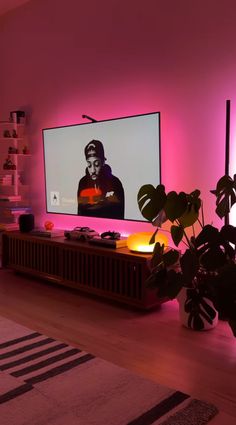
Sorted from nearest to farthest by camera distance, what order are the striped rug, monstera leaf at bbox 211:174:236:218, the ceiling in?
1. the striped rug
2. monstera leaf at bbox 211:174:236:218
3. the ceiling

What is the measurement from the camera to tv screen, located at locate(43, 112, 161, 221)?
3170 millimetres

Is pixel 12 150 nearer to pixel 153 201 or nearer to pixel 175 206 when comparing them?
pixel 153 201

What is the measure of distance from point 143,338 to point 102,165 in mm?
1628

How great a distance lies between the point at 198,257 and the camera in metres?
2.14

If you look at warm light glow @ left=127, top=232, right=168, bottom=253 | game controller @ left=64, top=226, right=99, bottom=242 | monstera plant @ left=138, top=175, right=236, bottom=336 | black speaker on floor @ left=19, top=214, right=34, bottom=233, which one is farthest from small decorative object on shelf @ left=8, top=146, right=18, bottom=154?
monstera plant @ left=138, top=175, right=236, bottom=336

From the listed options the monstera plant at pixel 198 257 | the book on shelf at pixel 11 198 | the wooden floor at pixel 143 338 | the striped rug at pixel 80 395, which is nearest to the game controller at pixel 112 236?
the wooden floor at pixel 143 338

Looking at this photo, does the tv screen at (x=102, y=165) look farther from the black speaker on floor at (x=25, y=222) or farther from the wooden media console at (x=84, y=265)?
the wooden media console at (x=84, y=265)

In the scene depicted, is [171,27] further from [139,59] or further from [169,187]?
[169,187]

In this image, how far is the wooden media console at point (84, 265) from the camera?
2914mm

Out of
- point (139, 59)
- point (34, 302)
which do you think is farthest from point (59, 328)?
point (139, 59)

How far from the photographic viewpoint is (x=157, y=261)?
2.36 metres

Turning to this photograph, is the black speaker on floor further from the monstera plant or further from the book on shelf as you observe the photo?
the monstera plant

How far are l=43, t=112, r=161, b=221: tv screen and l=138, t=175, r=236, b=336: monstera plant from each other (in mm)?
813

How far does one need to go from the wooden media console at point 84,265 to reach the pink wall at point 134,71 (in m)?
0.48
